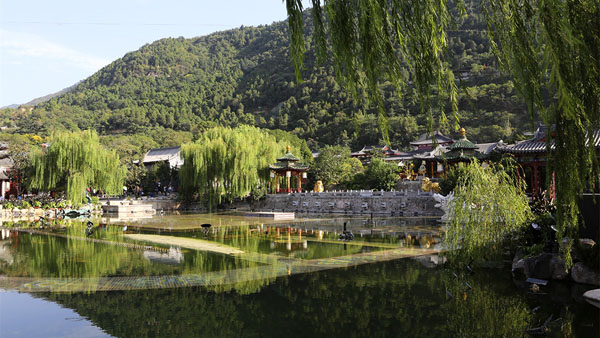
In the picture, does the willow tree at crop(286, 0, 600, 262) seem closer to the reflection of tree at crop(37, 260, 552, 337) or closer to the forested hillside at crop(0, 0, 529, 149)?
the reflection of tree at crop(37, 260, 552, 337)

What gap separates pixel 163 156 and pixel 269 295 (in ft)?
134

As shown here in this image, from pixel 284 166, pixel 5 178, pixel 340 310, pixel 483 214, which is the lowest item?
pixel 340 310

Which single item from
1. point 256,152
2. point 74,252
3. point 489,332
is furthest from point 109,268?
point 256,152

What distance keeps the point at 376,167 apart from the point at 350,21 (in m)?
26.4

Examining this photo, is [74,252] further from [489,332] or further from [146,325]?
[489,332]

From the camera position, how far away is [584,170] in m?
2.50

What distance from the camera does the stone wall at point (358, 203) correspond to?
23.9 m

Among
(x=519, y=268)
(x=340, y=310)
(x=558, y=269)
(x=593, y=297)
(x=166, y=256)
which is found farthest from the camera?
(x=166, y=256)

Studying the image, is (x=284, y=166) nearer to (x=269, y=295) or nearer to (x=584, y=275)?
(x=269, y=295)

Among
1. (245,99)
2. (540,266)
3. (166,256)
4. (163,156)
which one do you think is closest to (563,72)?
(540,266)

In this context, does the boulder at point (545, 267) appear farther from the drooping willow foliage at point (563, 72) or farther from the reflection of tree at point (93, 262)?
the drooping willow foliage at point (563, 72)

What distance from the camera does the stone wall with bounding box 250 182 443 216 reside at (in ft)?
78.3

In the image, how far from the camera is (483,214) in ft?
26.9

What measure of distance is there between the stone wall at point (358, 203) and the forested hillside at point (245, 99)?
14.6m
